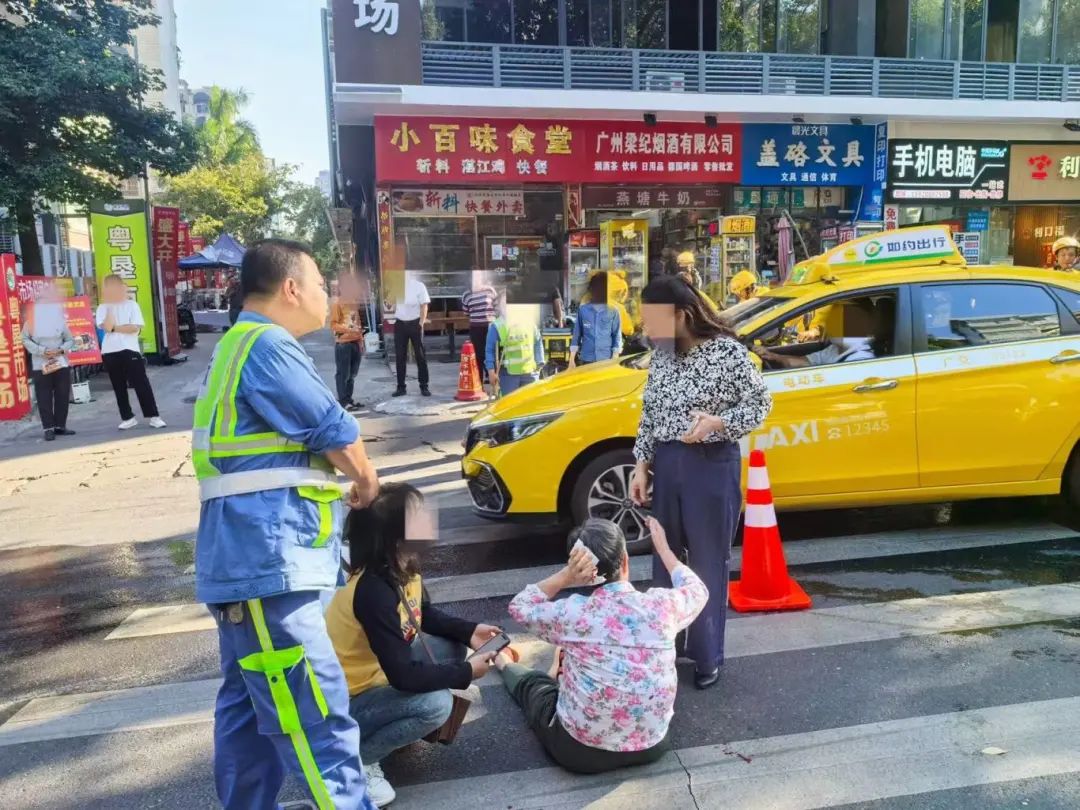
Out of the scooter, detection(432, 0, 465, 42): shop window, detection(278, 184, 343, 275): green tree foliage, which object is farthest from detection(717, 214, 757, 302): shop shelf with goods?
detection(278, 184, 343, 275): green tree foliage

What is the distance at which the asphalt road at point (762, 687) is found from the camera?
3.00m

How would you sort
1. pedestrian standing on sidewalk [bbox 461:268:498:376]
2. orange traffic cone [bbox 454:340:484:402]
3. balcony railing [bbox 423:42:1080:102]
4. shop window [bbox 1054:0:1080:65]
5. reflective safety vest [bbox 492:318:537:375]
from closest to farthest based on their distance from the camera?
reflective safety vest [bbox 492:318:537:375]
pedestrian standing on sidewalk [bbox 461:268:498:376]
orange traffic cone [bbox 454:340:484:402]
balcony railing [bbox 423:42:1080:102]
shop window [bbox 1054:0:1080:65]

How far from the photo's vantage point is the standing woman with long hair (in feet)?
11.4

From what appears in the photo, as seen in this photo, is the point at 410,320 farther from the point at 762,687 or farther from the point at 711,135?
the point at 762,687

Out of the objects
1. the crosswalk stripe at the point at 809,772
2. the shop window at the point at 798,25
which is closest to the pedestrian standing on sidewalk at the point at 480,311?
the crosswalk stripe at the point at 809,772

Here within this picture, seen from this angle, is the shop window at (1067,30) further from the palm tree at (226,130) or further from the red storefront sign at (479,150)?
the palm tree at (226,130)

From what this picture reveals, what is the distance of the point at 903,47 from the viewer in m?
18.4

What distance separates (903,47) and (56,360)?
17.4m

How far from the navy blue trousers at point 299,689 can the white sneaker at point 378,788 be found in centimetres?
47

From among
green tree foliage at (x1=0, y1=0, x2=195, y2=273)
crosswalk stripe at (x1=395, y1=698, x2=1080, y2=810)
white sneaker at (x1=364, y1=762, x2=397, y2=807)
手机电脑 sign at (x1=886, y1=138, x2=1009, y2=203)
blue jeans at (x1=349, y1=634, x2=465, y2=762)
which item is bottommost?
crosswalk stripe at (x1=395, y1=698, x2=1080, y2=810)

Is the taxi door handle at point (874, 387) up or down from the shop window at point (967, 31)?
down

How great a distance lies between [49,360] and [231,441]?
31.8 feet

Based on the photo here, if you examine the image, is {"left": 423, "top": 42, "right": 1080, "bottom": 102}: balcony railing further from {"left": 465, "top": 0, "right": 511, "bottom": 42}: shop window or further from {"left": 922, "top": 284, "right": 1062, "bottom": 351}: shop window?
{"left": 922, "top": 284, "right": 1062, "bottom": 351}: shop window

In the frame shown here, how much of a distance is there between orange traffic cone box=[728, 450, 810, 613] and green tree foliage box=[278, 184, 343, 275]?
57.0 metres
